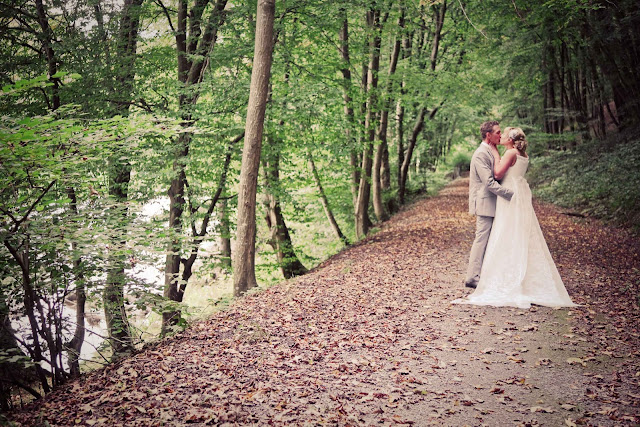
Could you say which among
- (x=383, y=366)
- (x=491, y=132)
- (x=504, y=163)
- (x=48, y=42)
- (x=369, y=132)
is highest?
(x=48, y=42)

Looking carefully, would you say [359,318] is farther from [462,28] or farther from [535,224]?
[462,28]

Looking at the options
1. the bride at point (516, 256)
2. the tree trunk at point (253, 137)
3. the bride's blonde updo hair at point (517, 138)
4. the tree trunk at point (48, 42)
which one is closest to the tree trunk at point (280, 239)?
the tree trunk at point (253, 137)

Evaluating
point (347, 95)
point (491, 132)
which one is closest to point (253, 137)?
point (491, 132)

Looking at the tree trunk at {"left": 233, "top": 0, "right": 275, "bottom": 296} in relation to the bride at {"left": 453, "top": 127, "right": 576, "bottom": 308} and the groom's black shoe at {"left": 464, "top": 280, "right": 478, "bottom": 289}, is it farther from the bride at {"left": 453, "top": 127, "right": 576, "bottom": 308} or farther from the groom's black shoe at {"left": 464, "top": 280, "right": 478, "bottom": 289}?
the bride at {"left": 453, "top": 127, "right": 576, "bottom": 308}

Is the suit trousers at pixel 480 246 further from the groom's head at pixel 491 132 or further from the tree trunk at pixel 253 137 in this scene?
the tree trunk at pixel 253 137

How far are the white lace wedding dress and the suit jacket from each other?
0.14 metres

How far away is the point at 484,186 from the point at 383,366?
3.68 meters

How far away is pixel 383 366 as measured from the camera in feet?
15.5

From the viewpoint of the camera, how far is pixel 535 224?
6695 millimetres

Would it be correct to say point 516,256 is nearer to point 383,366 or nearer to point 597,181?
point 383,366

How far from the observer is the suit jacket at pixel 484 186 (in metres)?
6.82

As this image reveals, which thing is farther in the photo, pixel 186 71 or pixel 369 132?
pixel 369 132

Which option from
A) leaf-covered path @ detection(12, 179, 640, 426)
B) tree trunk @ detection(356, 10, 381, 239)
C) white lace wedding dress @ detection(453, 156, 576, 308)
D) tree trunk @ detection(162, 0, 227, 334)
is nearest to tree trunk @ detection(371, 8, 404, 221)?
tree trunk @ detection(356, 10, 381, 239)

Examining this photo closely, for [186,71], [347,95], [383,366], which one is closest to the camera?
[383,366]
